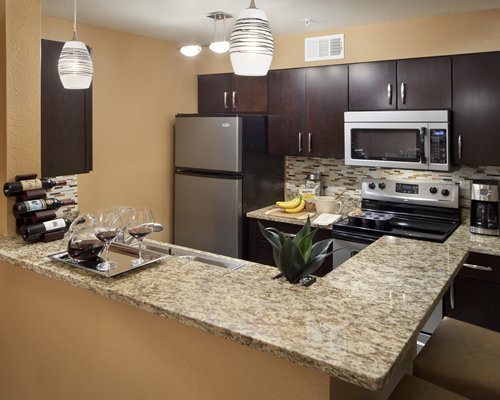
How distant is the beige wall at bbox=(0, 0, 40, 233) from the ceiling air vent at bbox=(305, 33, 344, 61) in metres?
2.14

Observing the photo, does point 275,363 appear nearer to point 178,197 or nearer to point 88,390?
point 88,390

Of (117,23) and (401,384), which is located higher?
(117,23)

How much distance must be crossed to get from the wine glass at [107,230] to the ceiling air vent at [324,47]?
231 centimetres

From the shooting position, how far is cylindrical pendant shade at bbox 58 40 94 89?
215 centimetres

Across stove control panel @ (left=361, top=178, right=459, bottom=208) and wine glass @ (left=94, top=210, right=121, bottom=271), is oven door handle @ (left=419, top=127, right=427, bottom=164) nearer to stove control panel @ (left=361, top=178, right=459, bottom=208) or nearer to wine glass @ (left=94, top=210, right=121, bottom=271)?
stove control panel @ (left=361, top=178, right=459, bottom=208)

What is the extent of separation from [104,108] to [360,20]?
202 centimetres

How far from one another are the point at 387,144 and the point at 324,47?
3.11 feet

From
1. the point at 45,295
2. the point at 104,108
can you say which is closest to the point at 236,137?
the point at 104,108

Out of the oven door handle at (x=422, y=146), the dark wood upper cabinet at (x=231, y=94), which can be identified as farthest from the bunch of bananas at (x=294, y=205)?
the oven door handle at (x=422, y=146)

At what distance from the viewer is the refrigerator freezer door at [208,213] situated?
12.6ft

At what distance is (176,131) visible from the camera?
4.18m

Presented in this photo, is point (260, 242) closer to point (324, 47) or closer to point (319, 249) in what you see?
point (324, 47)

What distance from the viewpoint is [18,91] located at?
7.20ft

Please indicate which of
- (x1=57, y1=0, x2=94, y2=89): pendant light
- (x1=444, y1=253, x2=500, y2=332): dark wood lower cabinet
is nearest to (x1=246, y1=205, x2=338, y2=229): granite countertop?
(x1=444, y1=253, x2=500, y2=332): dark wood lower cabinet
